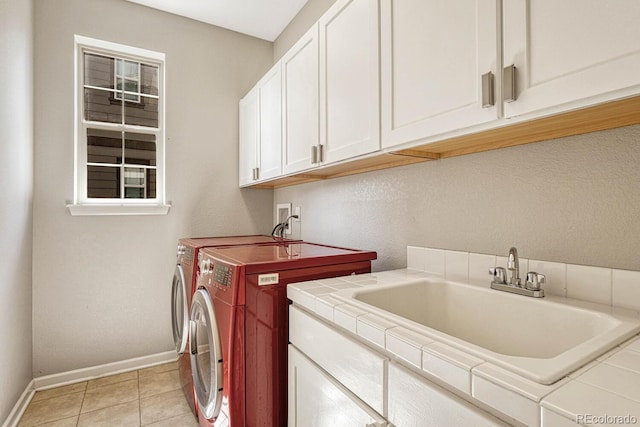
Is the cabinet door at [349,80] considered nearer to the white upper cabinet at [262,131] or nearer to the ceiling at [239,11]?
the white upper cabinet at [262,131]

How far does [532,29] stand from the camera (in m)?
0.83

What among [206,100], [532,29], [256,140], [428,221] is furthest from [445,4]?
[206,100]

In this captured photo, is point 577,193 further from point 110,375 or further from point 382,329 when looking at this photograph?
point 110,375

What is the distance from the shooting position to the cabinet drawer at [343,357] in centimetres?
83

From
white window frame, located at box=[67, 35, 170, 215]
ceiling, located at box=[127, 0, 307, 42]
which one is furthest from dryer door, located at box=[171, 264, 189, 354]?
ceiling, located at box=[127, 0, 307, 42]

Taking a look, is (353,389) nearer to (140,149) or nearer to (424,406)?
(424,406)

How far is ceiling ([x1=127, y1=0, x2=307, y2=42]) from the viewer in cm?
252

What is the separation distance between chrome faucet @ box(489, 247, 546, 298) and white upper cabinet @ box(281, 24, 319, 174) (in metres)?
1.05

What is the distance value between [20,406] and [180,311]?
1058 mm

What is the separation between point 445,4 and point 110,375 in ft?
10.0

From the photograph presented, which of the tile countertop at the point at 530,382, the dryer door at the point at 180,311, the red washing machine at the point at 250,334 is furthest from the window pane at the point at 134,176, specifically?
the tile countertop at the point at 530,382

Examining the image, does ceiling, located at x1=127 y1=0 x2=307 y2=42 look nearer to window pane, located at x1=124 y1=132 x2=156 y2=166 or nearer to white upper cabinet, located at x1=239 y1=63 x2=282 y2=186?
white upper cabinet, located at x1=239 y1=63 x2=282 y2=186

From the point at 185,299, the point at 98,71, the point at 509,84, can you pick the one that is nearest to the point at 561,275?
the point at 509,84

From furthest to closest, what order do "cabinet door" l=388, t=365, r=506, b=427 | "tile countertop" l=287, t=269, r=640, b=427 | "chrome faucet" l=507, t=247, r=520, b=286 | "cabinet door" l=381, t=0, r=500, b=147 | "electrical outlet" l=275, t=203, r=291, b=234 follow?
"electrical outlet" l=275, t=203, r=291, b=234 < "chrome faucet" l=507, t=247, r=520, b=286 < "cabinet door" l=381, t=0, r=500, b=147 < "cabinet door" l=388, t=365, r=506, b=427 < "tile countertop" l=287, t=269, r=640, b=427
